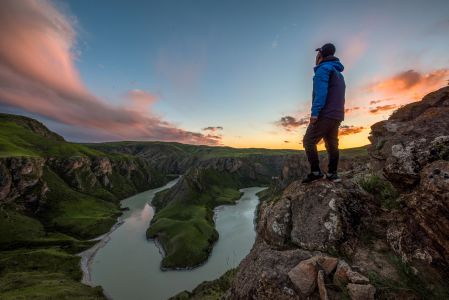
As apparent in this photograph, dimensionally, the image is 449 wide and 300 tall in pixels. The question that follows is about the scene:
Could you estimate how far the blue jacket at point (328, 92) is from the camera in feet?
26.6

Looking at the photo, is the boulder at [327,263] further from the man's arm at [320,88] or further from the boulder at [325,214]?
the man's arm at [320,88]

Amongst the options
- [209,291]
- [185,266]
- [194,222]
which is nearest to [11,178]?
[194,222]

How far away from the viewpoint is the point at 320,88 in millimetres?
8125

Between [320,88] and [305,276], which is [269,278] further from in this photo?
[320,88]

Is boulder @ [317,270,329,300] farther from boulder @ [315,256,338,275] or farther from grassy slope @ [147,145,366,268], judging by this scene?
grassy slope @ [147,145,366,268]

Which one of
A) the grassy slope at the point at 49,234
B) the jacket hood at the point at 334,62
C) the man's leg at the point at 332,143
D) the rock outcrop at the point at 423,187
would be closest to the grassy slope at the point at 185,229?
the grassy slope at the point at 49,234

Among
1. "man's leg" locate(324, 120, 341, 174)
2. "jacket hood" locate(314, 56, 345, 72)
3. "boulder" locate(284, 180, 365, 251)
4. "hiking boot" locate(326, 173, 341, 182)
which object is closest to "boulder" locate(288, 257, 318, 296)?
"boulder" locate(284, 180, 365, 251)

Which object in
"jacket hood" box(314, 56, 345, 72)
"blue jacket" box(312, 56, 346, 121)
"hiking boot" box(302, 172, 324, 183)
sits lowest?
"hiking boot" box(302, 172, 324, 183)

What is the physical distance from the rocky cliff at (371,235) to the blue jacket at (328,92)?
2171 mm

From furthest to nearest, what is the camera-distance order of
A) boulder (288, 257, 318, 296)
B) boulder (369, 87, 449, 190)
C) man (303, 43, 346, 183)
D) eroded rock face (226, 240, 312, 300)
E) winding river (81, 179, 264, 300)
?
winding river (81, 179, 264, 300)
man (303, 43, 346, 183)
boulder (369, 87, 449, 190)
eroded rock face (226, 240, 312, 300)
boulder (288, 257, 318, 296)

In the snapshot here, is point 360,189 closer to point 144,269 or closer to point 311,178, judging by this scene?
point 311,178

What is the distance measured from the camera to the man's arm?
809 cm

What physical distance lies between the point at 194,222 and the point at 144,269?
35.4 metres

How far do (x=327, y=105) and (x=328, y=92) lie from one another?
0.45 meters
